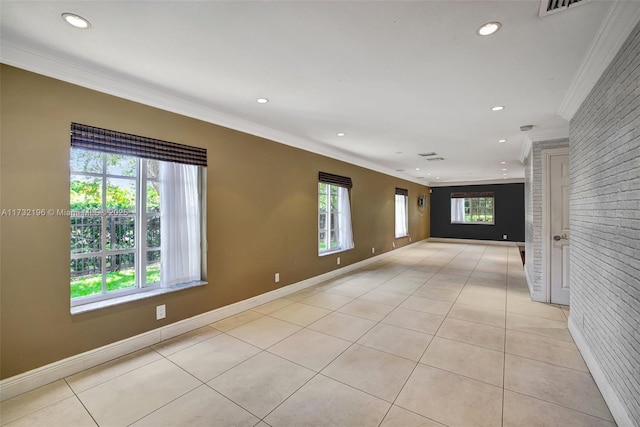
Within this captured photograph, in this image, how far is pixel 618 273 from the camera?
1788 mm

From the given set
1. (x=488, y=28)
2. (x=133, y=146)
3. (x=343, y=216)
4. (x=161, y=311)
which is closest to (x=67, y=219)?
(x=133, y=146)

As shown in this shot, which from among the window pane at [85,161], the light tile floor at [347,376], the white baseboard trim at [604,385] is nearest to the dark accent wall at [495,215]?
the light tile floor at [347,376]

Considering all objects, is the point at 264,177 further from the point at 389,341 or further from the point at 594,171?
the point at 594,171

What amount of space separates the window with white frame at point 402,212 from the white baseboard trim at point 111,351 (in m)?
5.49

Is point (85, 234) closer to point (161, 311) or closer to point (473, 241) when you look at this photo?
point (161, 311)

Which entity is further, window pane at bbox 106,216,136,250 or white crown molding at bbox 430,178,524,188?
white crown molding at bbox 430,178,524,188

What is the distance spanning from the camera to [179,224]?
9.96ft

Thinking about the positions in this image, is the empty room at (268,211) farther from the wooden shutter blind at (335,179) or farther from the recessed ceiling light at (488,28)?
the wooden shutter blind at (335,179)

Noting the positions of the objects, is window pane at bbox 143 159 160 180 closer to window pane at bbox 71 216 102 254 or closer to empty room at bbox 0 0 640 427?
empty room at bbox 0 0 640 427

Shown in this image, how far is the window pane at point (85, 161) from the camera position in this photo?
2.39 meters

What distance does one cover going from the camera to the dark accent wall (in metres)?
10.0

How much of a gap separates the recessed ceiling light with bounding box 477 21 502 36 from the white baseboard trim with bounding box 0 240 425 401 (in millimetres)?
3575

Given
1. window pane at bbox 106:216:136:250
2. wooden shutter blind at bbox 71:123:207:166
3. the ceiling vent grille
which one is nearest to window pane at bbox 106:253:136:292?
window pane at bbox 106:216:136:250

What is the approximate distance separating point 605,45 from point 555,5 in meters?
0.65
